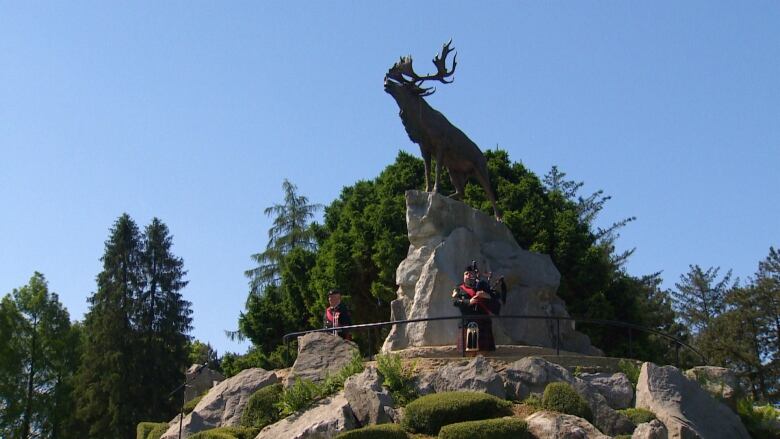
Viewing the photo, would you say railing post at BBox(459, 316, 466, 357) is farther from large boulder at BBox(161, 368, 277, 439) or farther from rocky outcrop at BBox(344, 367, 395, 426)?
large boulder at BBox(161, 368, 277, 439)

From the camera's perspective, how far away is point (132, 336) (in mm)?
42250

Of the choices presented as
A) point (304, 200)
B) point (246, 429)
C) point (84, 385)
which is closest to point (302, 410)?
point (246, 429)

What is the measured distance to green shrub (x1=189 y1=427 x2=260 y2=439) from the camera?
1722 cm

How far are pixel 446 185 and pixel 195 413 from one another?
16.0 m

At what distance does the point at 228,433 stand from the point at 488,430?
5068mm

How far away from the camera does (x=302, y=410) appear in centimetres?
1769

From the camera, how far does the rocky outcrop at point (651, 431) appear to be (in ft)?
48.4

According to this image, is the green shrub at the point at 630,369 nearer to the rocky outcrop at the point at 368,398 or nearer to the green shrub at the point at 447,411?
the green shrub at the point at 447,411

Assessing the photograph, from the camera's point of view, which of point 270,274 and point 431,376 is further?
point 270,274

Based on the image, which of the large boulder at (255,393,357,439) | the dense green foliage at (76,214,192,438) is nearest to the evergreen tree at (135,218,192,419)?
the dense green foliage at (76,214,192,438)

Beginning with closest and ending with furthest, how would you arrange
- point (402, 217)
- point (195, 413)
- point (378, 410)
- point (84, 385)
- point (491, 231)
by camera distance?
point (378, 410) < point (195, 413) < point (491, 231) < point (402, 217) < point (84, 385)

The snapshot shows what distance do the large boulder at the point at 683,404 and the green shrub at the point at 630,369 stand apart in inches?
43.3

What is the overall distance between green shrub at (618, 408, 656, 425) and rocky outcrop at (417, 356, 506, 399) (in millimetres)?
2212

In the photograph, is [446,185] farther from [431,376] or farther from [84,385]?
[84,385]
